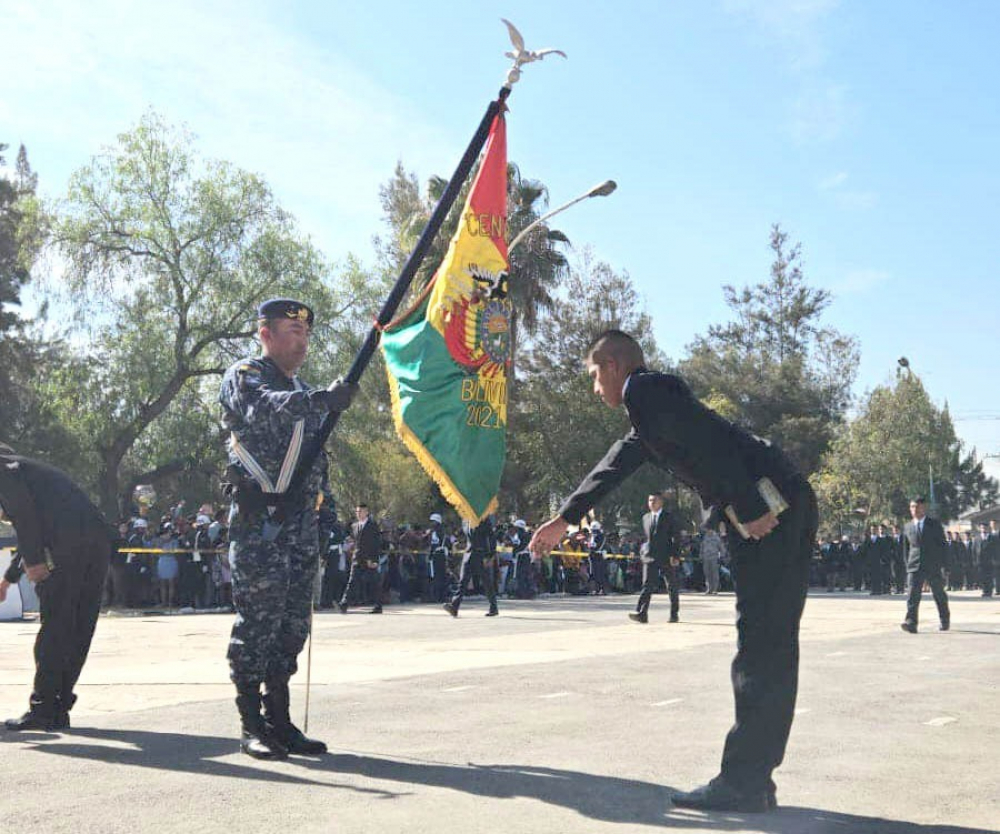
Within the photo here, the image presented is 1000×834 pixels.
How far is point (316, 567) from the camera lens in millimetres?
5844

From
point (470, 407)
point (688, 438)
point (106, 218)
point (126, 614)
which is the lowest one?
point (126, 614)

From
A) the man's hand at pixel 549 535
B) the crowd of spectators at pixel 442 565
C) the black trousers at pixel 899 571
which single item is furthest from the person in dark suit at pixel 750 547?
the black trousers at pixel 899 571

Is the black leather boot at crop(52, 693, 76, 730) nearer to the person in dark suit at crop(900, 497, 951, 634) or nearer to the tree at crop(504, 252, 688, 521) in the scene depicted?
the person in dark suit at crop(900, 497, 951, 634)

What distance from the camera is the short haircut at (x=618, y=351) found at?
193 inches

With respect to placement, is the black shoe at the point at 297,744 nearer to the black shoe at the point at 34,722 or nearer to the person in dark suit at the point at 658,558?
the black shoe at the point at 34,722

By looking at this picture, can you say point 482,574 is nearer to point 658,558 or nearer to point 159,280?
point 658,558

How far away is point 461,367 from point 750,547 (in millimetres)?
6450

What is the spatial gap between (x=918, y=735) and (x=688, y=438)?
271 cm

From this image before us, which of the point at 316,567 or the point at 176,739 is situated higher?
the point at 316,567

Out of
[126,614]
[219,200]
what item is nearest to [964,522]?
[219,200]

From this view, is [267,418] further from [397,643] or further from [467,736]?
[397,643]

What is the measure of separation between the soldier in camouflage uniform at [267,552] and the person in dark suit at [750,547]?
1.50m

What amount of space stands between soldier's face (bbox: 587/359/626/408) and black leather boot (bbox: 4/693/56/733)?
3416 millimetres

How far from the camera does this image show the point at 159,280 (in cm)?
3089
